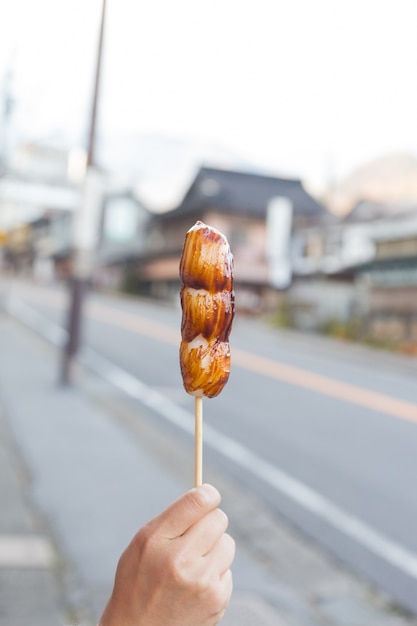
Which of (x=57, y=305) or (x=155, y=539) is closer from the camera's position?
(x=155, y=539)

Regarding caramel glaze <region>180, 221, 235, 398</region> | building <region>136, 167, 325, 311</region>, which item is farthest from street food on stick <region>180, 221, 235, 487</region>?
building <region>136, 167, 325, 311</region>

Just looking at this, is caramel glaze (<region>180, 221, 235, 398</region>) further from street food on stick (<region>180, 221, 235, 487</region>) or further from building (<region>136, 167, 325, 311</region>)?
building (<region>136, 167, 325, 311</region>)

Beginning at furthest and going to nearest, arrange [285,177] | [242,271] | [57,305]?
[285,177] → [242,271] → [57,305]

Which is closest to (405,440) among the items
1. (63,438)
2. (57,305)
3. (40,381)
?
(63,438)

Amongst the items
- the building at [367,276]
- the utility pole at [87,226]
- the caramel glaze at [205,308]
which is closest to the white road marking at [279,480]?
the utility pole at [87,226]

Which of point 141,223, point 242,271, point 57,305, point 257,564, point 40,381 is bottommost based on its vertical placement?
point 257,564

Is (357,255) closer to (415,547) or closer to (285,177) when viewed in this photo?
(285,177)

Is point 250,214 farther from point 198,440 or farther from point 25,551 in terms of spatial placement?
point 198,440

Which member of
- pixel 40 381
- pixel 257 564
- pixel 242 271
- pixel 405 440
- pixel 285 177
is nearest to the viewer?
pixel 257 564

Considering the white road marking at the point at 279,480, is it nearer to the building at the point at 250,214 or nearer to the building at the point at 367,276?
the building at the point at 367,276
